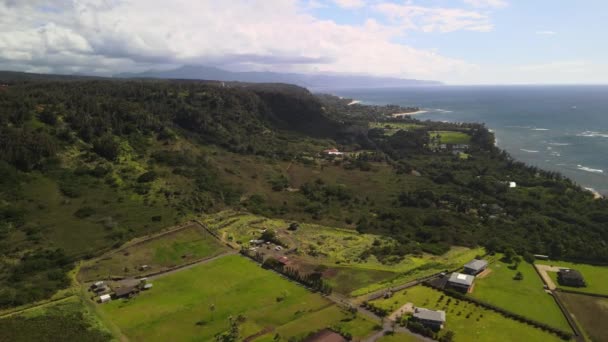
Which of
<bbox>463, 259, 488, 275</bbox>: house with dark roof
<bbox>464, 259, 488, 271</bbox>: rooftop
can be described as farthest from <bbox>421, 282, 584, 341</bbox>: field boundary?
<bbox>464, 259, 488, 271</bbox>: rooftop

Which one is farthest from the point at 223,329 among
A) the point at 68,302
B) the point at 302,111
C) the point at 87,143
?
the point at 302,111

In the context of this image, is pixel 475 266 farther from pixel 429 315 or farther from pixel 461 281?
pixel 429 315

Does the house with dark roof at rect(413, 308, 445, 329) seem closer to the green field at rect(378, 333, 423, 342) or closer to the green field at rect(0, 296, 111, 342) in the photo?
the green field at rect(378, 333, 423, 342)

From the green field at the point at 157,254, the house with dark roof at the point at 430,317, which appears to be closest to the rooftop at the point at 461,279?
the house with dark roof at the point at 430,317

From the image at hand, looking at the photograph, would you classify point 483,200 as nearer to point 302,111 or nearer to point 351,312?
point 351,312

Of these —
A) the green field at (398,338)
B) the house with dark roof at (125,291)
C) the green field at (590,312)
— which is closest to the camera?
the green field at (398,338)

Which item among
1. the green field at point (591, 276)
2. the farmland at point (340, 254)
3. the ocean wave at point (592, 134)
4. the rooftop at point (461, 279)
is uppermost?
the ocean wave at point (592, 134)

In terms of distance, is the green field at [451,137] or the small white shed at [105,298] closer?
the small white shed at [105,298]

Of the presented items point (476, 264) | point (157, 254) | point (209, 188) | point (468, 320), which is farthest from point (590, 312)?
point (209, 188)

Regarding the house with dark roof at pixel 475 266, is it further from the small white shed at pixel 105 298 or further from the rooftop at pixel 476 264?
the small white shed at pixel 105 298
